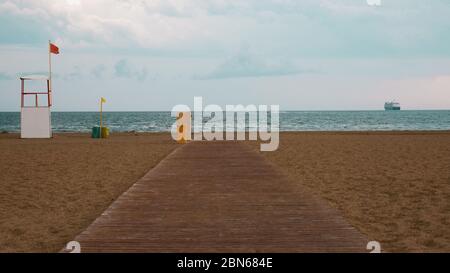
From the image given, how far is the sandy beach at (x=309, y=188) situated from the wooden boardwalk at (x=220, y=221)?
1.79ft

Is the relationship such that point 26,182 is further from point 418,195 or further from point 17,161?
point 418,195

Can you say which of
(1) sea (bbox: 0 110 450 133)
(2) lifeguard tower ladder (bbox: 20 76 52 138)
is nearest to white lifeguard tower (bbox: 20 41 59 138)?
(2) lifeguard tower ladder (bbox: 20 76 52 138)

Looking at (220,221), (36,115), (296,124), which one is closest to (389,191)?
(220,221)

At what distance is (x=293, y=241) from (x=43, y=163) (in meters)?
13.7

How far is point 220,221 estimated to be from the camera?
24.5 ft

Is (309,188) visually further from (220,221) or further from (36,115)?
(36,115)

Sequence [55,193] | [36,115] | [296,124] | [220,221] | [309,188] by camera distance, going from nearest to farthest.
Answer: [220,221]
[55,193]
[309,188]
[36,115]
[296,124]

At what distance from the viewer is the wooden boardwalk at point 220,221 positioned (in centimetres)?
614

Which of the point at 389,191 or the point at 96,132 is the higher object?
the point at 96,132

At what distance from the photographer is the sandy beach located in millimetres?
7172

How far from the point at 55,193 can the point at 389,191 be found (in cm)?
789

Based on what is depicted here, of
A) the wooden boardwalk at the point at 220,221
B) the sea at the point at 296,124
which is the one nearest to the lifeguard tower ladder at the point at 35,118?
the sea at the point at 296,124

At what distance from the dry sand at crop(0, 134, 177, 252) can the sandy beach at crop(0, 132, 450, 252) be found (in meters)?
0.02
